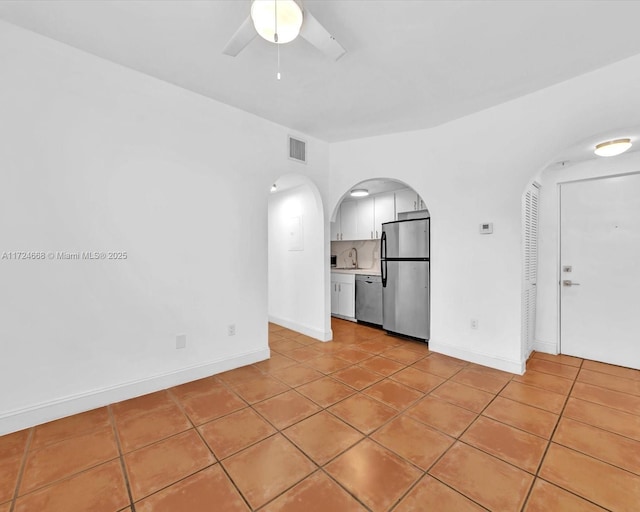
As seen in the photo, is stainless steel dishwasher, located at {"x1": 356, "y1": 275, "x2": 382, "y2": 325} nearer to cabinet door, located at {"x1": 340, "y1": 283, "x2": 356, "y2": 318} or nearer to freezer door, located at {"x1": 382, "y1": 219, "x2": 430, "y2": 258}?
cabinet door, located at {"x1": 340, "y1": 283, "x2": 356, "y2": 318}

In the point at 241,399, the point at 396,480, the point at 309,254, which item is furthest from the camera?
the point at 309,254

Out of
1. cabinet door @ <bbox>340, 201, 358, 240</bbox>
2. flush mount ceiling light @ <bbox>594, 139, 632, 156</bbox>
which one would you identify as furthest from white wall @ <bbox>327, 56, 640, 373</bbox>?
cabinet door @ <bbox>340, 201, 358, 240</bbox>

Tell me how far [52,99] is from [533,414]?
4473 millimetres

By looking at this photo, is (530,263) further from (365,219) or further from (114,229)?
(114,229)

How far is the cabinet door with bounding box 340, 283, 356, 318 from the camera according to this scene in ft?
16.9

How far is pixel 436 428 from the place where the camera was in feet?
6.75

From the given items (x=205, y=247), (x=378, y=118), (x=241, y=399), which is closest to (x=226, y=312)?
(x=205, y=247)

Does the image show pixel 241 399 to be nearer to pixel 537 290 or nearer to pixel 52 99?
pixel 52 99

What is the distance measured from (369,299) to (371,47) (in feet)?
11.8

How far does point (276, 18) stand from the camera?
4.82 feet

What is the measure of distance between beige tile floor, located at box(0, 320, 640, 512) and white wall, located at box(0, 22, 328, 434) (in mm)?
348

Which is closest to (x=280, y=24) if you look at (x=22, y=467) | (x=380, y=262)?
(x=22, y=467)

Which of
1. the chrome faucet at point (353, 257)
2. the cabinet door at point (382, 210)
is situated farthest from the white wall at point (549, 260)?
the chrome faucet at point (353, 257)

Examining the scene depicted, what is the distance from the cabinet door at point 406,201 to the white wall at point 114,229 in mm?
2658
